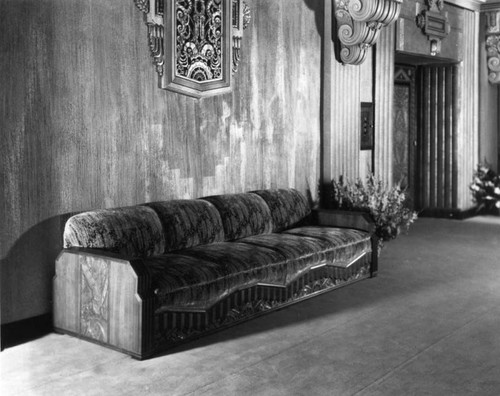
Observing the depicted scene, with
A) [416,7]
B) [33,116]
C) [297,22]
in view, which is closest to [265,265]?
[33,116]

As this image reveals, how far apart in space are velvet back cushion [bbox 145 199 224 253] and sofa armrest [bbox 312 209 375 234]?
1.33m

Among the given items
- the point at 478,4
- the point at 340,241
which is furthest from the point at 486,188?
the point at 340,241

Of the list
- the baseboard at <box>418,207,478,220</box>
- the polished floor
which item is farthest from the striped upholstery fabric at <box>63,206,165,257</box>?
the baseboard at <box>418,207,478,220</box>

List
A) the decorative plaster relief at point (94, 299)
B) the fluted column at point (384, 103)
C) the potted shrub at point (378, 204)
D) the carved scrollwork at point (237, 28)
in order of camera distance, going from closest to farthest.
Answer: the decorative plaster relief at point (94, 299) → the carved scrollwork at point (237, 28) → the potted shrub at point (378, 204) → the fluted column at point (384, 103)

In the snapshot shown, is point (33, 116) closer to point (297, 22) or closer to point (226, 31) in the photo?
point (226, 31)

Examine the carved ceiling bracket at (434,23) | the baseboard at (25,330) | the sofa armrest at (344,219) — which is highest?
the carved ceiling bracket at (434,23)

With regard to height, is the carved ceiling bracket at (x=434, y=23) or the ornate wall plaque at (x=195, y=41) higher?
the carved ceiling bracket at (x=434, y=23)

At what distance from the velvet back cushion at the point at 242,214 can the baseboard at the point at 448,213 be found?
4797 mm

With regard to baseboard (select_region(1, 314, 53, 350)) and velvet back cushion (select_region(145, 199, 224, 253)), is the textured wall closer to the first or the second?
baseboard (select_region(1, 314, 53, 350))

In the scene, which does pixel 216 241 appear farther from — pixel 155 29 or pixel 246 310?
pixel 155 29

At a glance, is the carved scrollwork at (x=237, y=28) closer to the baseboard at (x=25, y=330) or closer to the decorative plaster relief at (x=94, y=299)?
the decorative plaster relief at (x=94, y=299)

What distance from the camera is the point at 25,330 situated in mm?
4277

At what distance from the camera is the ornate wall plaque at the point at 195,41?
5031mm

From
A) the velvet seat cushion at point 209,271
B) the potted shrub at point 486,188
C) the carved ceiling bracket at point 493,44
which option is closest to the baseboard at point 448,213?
the potted shrub at point 486,188
